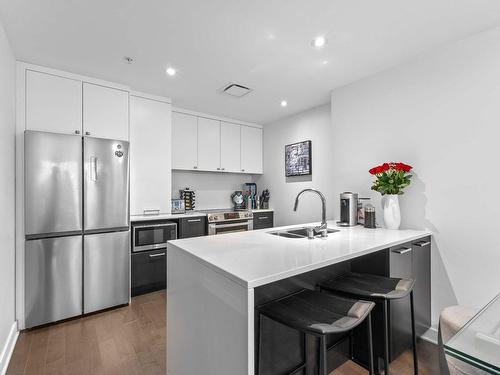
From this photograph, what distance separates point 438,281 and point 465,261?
0.27 metres

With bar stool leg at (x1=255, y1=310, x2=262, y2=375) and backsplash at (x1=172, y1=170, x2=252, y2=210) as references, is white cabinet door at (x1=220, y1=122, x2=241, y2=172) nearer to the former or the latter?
backsplash at (x1=172, y1=170, x2=252, y2=210)

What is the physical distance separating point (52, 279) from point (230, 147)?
283cm

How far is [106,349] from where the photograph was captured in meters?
1.98

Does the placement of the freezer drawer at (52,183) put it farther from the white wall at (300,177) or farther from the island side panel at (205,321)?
the white wall at (300,177)

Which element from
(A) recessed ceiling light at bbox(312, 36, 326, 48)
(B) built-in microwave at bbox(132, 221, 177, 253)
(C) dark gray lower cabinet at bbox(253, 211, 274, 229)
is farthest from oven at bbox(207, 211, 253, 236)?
(A) recessed ceiling light at bbox(312, 36, 326, 48)

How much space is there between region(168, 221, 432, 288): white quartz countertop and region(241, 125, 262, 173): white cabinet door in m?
2.52

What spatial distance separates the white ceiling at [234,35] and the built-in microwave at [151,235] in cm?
163

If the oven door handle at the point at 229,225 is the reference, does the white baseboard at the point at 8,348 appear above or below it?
below

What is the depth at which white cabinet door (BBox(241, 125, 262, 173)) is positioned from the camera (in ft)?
14.3

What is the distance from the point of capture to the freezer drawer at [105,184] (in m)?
2.49

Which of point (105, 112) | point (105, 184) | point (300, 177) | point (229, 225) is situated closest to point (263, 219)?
point (229, 225)

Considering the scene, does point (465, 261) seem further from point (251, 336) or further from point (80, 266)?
point (80, 266)

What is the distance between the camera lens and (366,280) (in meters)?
1.57

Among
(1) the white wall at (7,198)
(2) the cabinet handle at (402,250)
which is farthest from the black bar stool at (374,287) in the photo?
(1) the white wall at (7,198)
